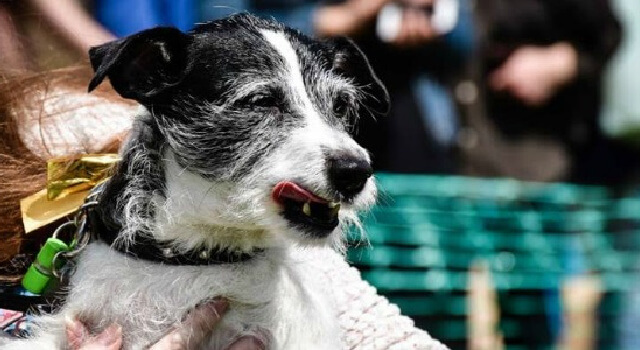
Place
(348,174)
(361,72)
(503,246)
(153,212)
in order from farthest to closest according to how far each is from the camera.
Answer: (503,246), (361,72), (153,212), (348,174)

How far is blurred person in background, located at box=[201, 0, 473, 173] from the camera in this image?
10.7 feet

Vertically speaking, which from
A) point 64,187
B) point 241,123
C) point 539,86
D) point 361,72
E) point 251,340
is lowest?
point 251,340

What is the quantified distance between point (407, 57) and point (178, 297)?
188 centimetres

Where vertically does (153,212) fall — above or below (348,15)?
below

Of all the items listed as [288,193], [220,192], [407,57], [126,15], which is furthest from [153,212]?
[407,57]

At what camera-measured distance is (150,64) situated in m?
1.78

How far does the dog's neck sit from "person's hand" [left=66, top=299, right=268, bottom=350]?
0.36 ft

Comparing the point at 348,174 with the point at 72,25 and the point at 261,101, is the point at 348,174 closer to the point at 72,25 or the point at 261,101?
the point at 261,101

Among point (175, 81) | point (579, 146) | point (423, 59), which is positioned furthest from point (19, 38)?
point (579, 146)

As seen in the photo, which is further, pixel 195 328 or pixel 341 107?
pixel 341 107

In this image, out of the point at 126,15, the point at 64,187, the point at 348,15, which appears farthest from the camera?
the point at 348,15

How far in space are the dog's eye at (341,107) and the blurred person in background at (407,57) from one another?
1201 mm

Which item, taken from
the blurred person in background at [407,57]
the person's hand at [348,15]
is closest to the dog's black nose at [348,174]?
the blurred person in background at [407,57]

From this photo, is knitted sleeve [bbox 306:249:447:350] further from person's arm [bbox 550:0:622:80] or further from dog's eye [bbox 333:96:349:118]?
person's arm [bbox 550:0:622:80]
